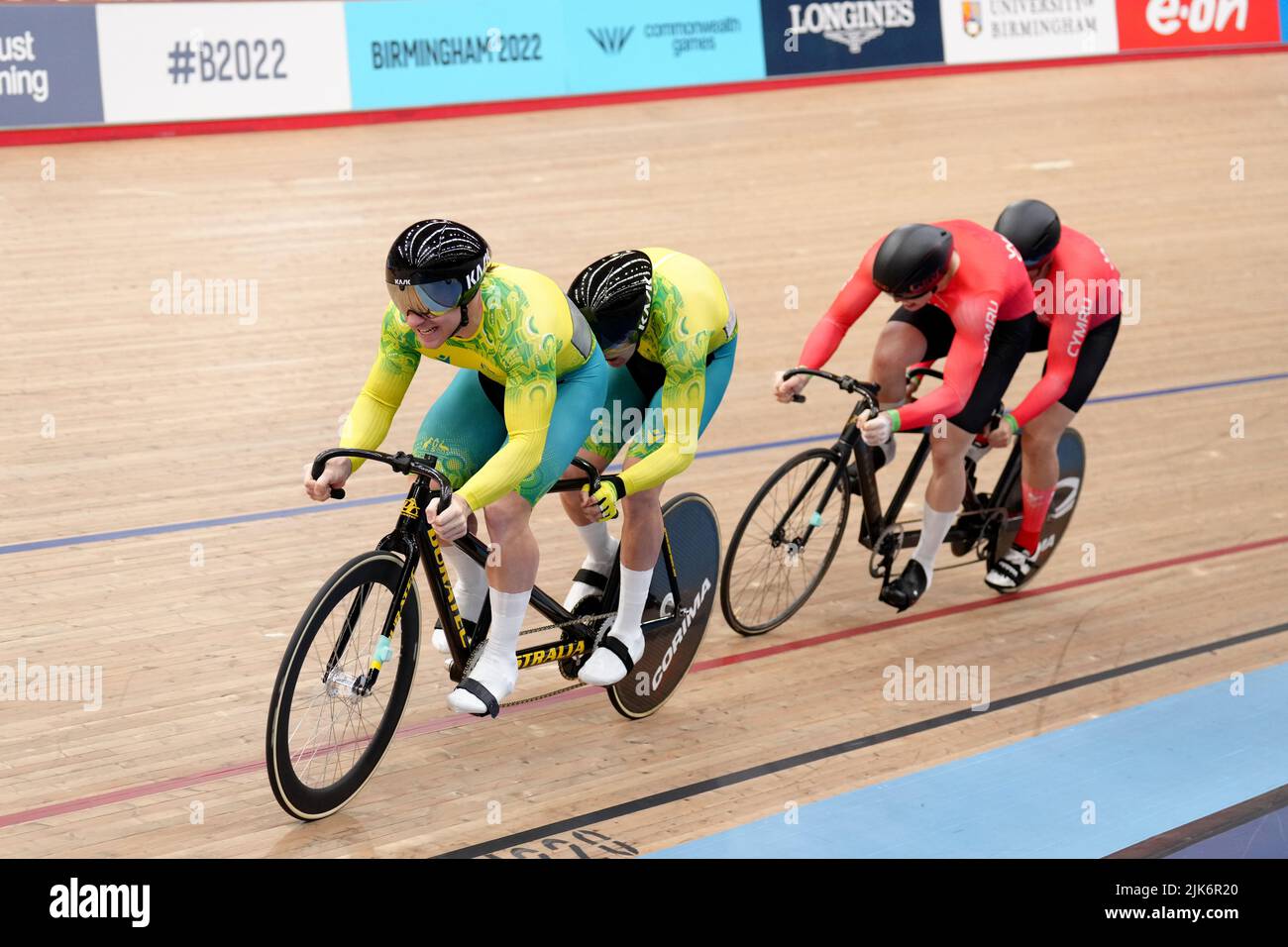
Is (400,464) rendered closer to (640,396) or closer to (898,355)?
(640,396)

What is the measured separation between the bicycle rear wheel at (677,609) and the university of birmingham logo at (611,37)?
763 cm

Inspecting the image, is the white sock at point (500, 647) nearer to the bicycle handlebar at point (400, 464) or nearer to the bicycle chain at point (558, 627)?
the bicycle chain at point (558, 627)

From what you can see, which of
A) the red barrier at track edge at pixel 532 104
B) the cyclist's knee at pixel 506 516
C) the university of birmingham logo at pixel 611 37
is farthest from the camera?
the university of birmingham logo at pixel 611 37

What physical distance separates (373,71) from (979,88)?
5.05m

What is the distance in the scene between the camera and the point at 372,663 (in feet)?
9.36

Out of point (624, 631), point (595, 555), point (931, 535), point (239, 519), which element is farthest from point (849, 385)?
point (239, 519)

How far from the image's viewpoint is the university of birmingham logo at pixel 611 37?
10.5m

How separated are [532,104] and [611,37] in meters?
0.82

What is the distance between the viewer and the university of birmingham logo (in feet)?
34.5

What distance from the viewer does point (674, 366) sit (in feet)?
10.7

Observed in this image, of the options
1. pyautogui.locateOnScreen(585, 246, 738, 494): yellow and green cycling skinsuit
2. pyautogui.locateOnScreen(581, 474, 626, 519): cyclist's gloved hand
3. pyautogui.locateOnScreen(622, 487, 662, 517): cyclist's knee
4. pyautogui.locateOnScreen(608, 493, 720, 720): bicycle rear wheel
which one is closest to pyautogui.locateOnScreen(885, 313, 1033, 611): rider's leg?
pyautogui.locateOnScreen(608, 493, 720, 720): bicycle rear wheel

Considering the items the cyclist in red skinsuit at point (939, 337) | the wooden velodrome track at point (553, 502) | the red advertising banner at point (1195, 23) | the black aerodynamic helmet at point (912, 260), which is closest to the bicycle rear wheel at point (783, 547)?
the wooden velodrome track at point (553, 502)
